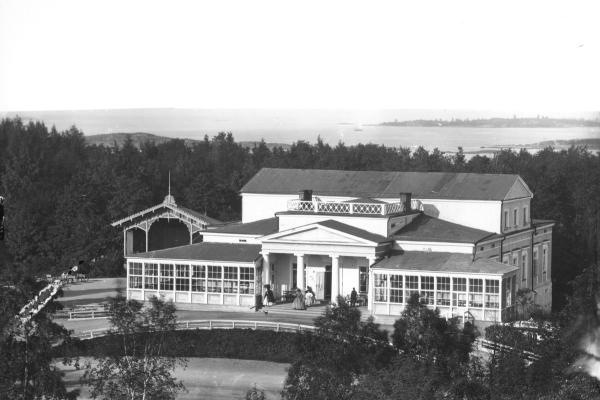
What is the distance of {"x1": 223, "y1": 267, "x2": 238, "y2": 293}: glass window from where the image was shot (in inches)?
1772

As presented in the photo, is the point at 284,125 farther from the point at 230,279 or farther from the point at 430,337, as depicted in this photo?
the point at 430,337

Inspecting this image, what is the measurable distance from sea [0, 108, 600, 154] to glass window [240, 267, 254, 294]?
49.7 meters

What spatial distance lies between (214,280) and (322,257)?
3732 millimetres

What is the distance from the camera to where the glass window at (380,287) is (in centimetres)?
4269

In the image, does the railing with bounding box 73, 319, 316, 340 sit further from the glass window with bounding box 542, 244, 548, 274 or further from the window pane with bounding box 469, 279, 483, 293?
the glass window with bounding box 542, 244, 548, 274

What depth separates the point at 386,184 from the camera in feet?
166

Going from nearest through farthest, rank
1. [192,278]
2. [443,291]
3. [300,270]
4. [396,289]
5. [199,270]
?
[443,291] < [396,289] < [300,270] < [199,270] < [192,278]

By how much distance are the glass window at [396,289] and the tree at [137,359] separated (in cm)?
773

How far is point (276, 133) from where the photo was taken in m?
116

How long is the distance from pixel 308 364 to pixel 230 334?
9636 millimetres

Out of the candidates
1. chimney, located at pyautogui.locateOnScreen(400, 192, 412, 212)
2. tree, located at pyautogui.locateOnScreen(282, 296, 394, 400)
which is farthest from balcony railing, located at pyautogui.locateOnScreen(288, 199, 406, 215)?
tree, located at pyautogui.locateOnScreen(282, 296, 394, 400)

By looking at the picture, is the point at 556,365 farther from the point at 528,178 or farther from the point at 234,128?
the point at 234,128

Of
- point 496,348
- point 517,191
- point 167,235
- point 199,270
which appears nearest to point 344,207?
point 199,270

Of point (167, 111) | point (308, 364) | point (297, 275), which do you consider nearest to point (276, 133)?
point (167, 111)
